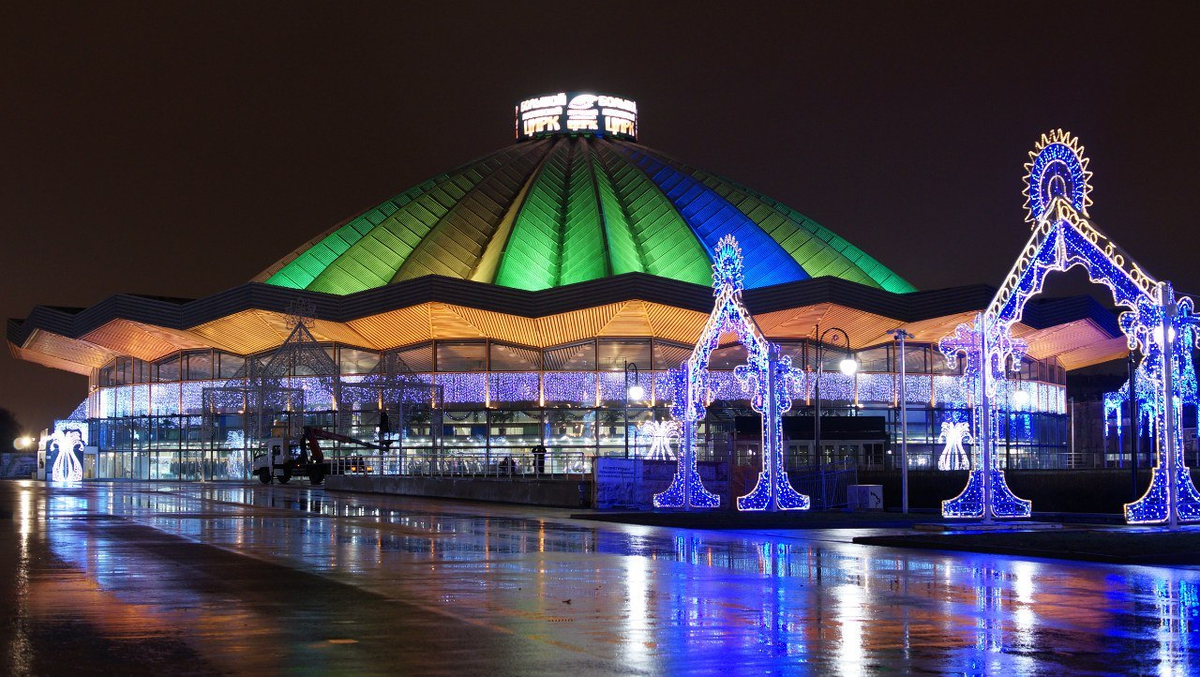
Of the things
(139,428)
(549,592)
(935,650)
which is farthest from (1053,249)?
(139,428)

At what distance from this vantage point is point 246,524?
30.9 meters

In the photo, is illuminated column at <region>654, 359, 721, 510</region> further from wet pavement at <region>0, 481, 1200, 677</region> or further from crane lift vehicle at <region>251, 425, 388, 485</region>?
crane lift vehicle at <region>251, 425, 388, 485</region>

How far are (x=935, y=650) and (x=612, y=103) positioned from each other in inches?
4242

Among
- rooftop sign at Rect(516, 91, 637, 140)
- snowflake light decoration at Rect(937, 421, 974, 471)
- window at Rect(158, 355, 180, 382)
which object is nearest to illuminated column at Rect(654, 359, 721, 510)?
snowflake light decoration at Rect(937, 421, 974, 471)

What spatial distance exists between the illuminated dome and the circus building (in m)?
0.21

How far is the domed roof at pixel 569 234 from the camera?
9275cm

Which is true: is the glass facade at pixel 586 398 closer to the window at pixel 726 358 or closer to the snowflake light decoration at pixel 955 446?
the window at pixel 726 358

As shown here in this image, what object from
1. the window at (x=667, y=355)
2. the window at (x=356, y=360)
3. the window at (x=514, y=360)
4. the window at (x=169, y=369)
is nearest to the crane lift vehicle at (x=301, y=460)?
the window at (x=514, y=360)

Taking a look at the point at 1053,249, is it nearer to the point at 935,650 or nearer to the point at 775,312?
the point at 935,650

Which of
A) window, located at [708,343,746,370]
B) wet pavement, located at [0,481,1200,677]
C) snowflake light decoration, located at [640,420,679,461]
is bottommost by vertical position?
wet pavement, located at [0,481,1200,677]

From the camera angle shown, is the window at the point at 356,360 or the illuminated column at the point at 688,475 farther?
the window at the point at 356,360

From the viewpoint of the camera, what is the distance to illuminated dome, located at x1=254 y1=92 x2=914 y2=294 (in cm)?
9281

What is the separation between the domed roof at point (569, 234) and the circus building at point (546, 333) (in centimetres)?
19

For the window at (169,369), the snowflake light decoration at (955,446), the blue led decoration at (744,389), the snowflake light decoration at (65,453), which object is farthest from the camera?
the window at (169,369)
